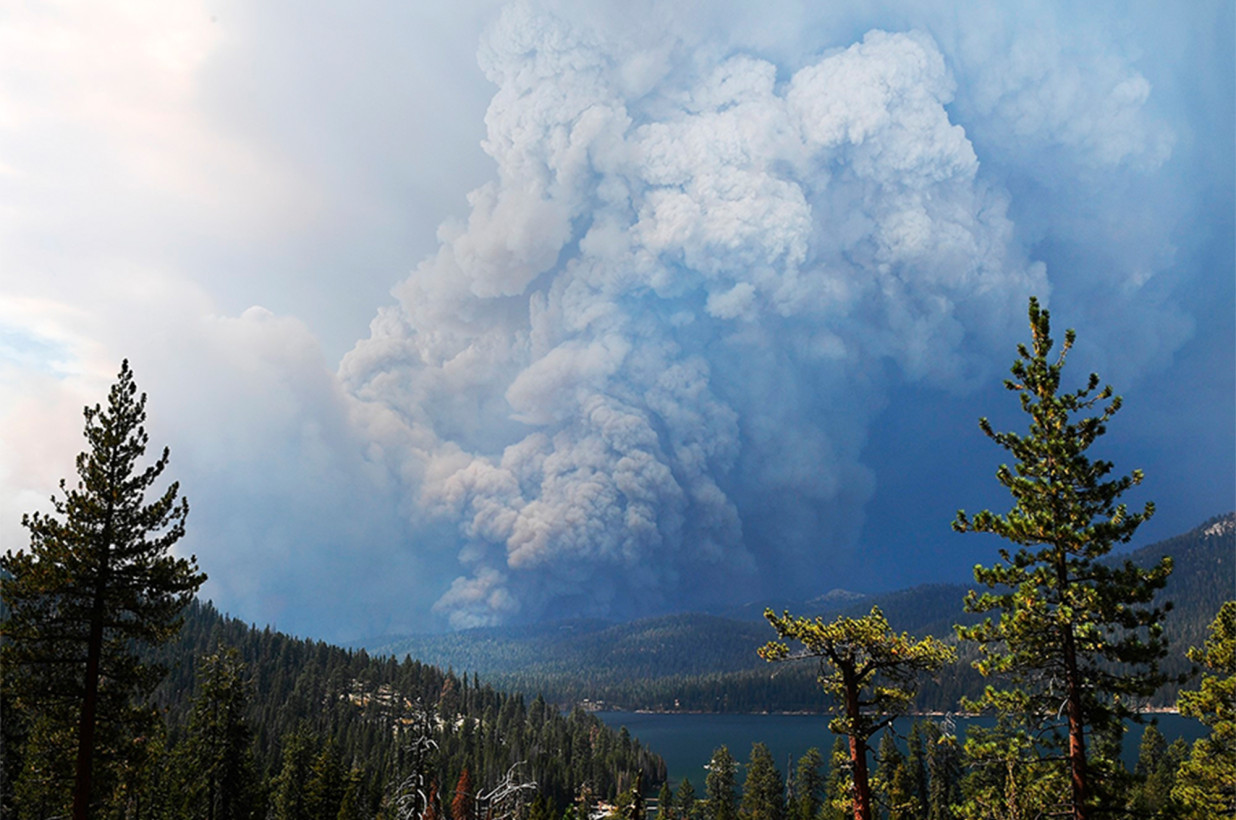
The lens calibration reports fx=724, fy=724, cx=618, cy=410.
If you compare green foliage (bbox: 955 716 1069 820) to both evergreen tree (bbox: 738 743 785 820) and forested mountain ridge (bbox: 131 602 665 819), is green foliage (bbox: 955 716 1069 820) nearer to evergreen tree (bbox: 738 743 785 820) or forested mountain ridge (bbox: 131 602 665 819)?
forested mountain ridge (bbox: 131 602 665 819)

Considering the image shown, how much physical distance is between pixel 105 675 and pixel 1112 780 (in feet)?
94.1

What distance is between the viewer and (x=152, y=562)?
902 inches

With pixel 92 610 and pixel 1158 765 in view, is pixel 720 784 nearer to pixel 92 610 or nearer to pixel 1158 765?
pixel 1158 765

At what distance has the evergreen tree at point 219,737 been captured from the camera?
44531mm

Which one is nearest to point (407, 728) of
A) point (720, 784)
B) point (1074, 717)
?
point (720, 784)

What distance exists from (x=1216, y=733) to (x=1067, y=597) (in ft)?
44.2

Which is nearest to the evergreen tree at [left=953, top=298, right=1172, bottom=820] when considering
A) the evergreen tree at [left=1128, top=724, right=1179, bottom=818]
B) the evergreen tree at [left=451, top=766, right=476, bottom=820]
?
the evergreen tree at [left=451, top=766, right=476, bottom=820]

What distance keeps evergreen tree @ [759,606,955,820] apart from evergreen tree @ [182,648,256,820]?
38.3 metres

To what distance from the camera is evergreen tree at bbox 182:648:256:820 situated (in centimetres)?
4453

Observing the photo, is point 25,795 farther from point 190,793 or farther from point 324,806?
point 324,806

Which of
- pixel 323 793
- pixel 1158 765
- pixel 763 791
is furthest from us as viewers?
pixel 763 791

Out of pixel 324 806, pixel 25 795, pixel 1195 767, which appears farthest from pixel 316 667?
pixel 1195 767

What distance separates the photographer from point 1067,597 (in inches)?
753

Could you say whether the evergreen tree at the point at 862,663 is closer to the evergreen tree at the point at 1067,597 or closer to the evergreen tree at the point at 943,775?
the evergreen tree at the point at 1067,597
